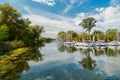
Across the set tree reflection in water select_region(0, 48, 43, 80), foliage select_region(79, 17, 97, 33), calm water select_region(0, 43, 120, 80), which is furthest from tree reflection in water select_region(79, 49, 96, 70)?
foliage select_region(79, 17, 97, 33)

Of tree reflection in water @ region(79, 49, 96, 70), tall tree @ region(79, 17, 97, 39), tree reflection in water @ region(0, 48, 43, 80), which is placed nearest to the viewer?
tree reflection in water @ region(0, 48, 43, 80)

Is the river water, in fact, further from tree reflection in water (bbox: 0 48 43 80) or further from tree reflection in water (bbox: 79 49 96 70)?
tree reflection in water (bbox: 0 48 43 80)

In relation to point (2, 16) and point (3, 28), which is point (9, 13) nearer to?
point (2, 16)

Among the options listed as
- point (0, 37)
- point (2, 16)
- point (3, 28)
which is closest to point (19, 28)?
point (2, 16)

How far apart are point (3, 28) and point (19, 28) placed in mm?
19132

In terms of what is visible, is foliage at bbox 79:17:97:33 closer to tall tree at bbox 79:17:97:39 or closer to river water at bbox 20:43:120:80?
tall tree at bbox 79:17:97:39

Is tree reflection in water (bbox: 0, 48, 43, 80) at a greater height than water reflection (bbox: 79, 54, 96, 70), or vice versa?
tree reflection in water (bbox: 0, 48, 43, 80)

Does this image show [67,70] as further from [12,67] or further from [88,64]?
[12,67]

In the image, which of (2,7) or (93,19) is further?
(93,19)

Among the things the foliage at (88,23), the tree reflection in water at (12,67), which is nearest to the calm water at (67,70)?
the tree reflection in water at (12,67)

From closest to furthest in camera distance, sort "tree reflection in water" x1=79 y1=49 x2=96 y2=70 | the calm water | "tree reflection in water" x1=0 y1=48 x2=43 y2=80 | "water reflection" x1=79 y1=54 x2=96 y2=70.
→ "tree reflection in water" x1=0 y1=48 x2=43 y2=80 < the calm water < "water reflection" x1=79 y1=54 x2=96 y2=70 < "tree reflection in water" x1=79 y1=49 x2=96 y2=70

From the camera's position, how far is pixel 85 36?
16338cm

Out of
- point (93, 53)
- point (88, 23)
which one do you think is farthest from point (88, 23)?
point (93, 53)

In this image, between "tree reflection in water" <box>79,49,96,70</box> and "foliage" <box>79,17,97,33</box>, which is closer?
"tree reflection in water" <box>79,49,96,70</box>
